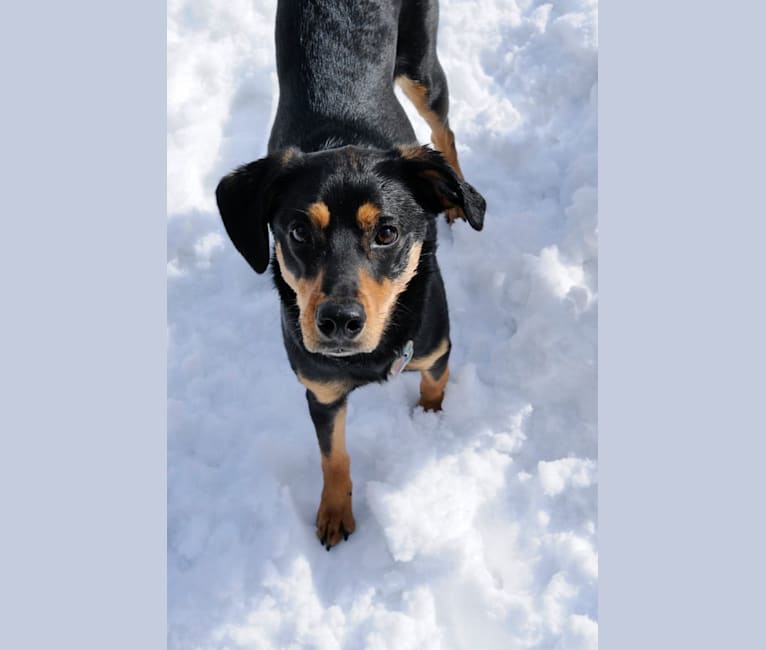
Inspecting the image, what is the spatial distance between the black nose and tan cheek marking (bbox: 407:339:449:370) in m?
0.73

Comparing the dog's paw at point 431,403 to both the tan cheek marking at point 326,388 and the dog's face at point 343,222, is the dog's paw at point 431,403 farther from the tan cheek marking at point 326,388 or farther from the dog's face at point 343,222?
the dog's face at point 343,222

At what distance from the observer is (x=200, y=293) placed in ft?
13.2

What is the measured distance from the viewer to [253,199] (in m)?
2.53

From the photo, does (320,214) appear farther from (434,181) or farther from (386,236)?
(434,181)

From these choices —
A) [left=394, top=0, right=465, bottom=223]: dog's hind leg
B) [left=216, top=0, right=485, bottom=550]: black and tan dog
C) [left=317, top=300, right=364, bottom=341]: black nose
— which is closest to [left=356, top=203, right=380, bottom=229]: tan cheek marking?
[left=216, top=0, right=485, bottom=550]: black and tan dog

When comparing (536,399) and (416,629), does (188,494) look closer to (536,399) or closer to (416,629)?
(416,629)

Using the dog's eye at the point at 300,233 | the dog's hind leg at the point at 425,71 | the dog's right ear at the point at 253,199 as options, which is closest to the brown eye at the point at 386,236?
the dog's eye at the point at 300,233

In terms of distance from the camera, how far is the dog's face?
2.25 meters

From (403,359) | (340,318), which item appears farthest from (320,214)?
(403,359)

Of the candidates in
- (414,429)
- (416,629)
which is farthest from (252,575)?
(414,429)

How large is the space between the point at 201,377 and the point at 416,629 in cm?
169

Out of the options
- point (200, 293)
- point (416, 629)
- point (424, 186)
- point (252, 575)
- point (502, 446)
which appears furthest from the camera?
point (200, 293)

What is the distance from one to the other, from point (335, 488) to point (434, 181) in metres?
1.39

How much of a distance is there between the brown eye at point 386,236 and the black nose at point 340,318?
29cm
